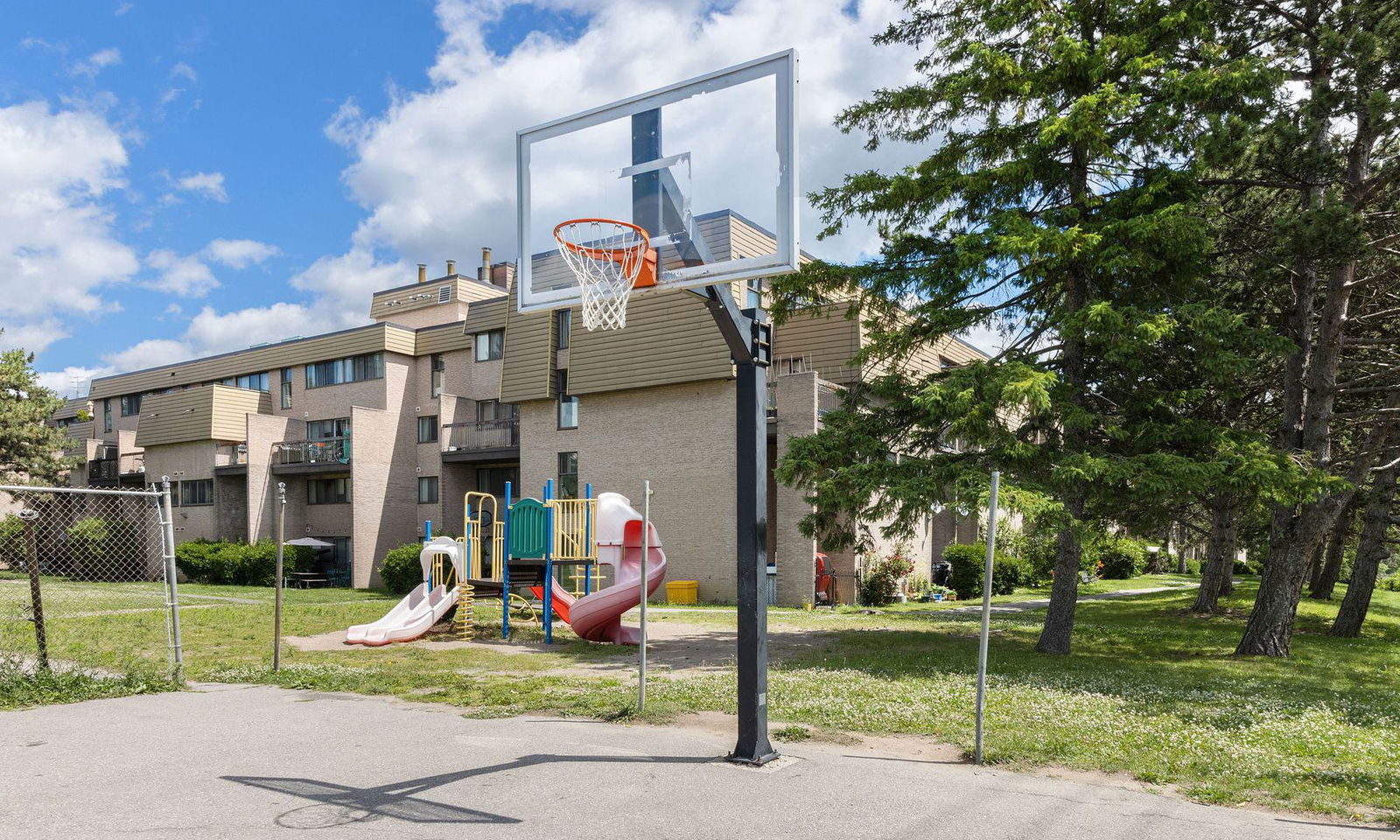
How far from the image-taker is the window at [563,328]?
31188 millimetres

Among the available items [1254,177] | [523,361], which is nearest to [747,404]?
[1254,177]

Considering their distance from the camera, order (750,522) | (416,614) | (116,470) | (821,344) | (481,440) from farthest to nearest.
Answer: (116,470)
(481,440)
(821,344)
(416,614)
(750,522)

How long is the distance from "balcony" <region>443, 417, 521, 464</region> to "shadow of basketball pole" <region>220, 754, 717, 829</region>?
1035 inches

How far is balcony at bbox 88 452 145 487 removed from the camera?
151 ft

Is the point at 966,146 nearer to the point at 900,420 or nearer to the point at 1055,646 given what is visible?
the point at 900,420

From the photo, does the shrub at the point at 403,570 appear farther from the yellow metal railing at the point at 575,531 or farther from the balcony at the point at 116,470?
the balcony at the point at 116,470

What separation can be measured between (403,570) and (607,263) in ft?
79.0

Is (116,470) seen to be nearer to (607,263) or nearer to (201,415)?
(201,415)

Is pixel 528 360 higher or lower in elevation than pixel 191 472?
higher

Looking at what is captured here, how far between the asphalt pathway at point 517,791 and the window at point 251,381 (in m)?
36.5

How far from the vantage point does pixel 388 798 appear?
679cm

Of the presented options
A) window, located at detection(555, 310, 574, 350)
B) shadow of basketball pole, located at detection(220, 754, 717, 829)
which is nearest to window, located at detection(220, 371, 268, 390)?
window, located at detection(555, 310, 574, 350)

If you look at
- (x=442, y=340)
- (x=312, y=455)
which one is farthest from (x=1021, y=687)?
(x=312, y=455)

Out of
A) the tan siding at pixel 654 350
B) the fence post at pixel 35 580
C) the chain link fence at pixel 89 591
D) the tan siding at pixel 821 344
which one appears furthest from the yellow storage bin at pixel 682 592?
the fence post at pixel 35 580
